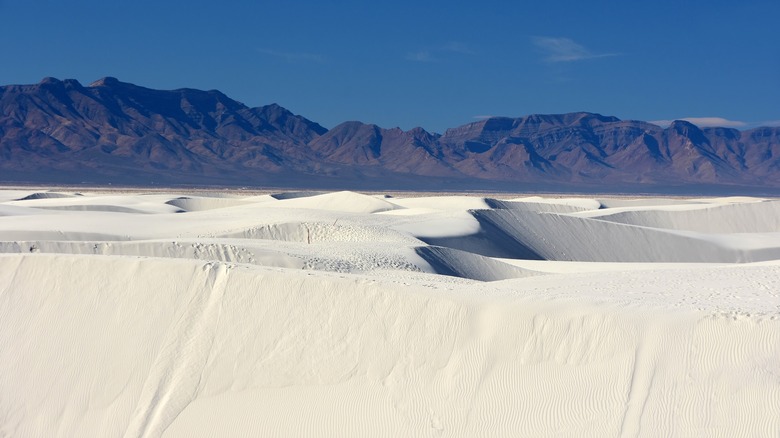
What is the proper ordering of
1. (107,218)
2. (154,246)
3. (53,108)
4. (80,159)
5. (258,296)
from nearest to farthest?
1. (258,296)
2. (154,246)
3. (107,218)
4. (80,159)
5. (53,108)

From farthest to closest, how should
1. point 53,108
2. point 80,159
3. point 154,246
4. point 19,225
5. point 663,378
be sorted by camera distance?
point 53,108, point 80,159, point 19,225, point 154,246, point 663,378

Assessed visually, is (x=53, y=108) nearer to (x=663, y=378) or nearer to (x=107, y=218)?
(x=107, y=218)

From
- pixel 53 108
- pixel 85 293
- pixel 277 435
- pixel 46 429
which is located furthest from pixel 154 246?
pixel 53 108

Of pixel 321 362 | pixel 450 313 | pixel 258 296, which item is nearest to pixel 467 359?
pixel 450 313

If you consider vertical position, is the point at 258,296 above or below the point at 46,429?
above

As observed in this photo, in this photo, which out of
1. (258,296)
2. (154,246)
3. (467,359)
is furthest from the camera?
(154,246)

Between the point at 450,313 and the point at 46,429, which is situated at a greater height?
the point at 450,313

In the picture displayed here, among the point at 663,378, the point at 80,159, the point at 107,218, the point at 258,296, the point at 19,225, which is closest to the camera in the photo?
the point at 663,378

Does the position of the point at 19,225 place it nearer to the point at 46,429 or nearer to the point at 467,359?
the point at 46,429

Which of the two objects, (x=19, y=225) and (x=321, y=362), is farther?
(x=19, y=225)
